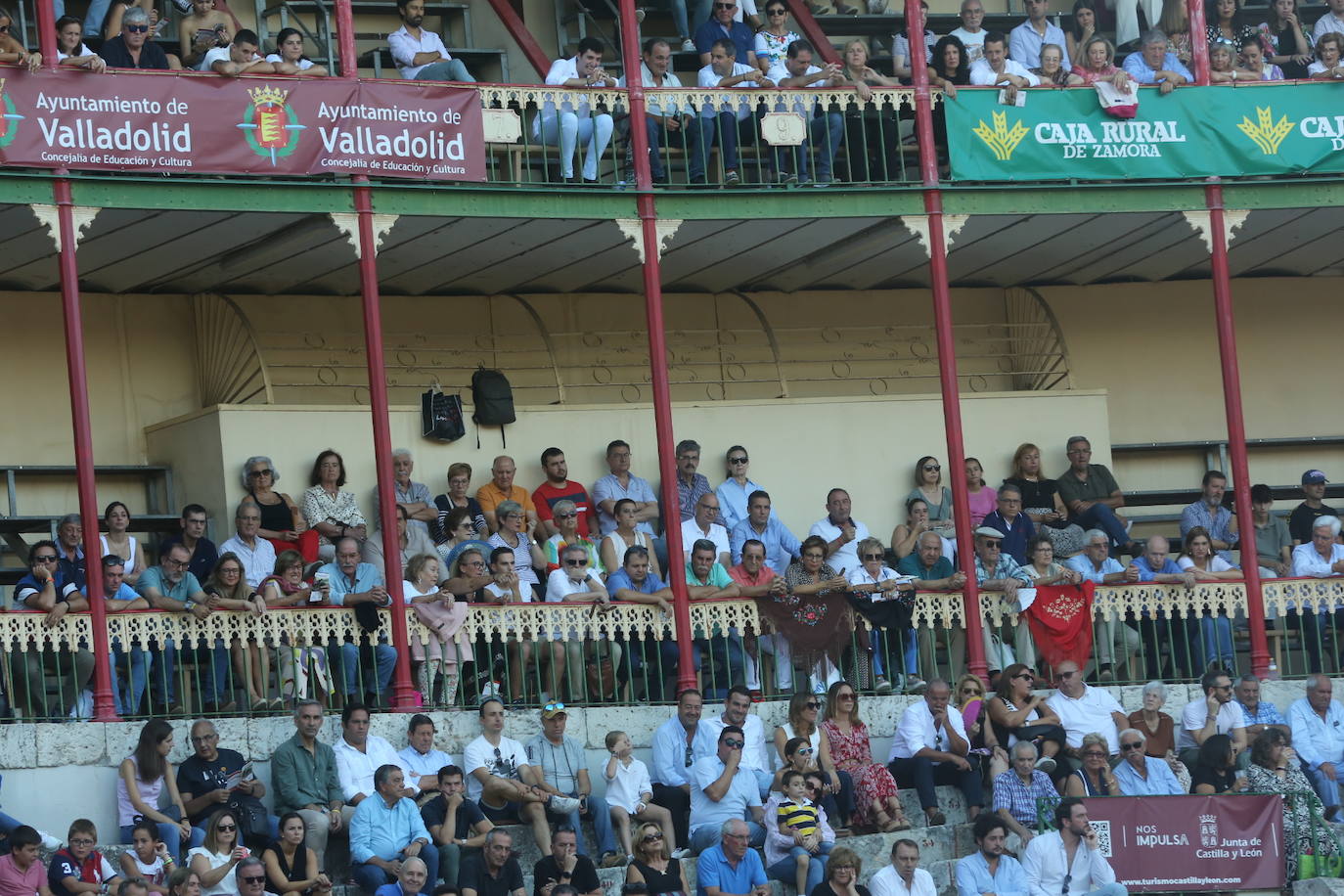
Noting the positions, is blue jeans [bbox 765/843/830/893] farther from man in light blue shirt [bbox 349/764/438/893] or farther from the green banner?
the green banner

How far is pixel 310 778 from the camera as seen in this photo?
16.6m

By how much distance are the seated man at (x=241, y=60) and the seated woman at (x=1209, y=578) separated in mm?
8204

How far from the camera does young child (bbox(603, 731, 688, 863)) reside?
1706cm

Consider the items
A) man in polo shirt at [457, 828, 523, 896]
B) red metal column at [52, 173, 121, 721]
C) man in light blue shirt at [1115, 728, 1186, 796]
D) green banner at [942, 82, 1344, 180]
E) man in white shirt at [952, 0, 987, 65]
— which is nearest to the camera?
man in polo shirt at [457, 828, 523, 896]

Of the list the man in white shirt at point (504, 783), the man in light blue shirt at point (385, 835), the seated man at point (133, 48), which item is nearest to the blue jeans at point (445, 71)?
the seated man at point (133, 48)

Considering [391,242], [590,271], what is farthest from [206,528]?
[590,271]

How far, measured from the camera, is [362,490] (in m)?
21.1

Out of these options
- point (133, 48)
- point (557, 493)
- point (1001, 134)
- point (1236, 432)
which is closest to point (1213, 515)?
point (1236, 432)

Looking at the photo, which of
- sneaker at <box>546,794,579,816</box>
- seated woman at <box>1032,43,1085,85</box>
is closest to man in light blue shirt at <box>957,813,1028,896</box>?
sneaker at <box>546,794,579,816</box>

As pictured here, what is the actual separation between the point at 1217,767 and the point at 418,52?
28.8ft

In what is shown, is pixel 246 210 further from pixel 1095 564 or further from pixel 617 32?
pixel 1095 564

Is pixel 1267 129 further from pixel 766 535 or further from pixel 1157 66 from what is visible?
pixel 766 535

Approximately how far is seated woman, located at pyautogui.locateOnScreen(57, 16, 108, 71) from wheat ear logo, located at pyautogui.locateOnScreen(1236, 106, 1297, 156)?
9.35 meters

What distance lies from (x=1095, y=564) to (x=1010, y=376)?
13.6 feet
